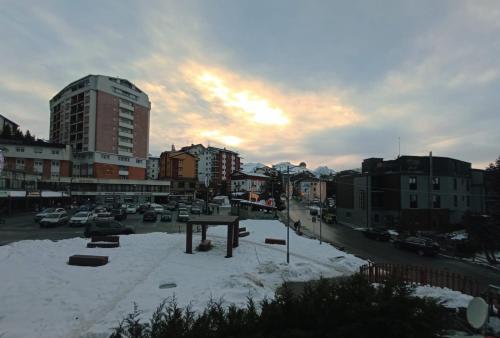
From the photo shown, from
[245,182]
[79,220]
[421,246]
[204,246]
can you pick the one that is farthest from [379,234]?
[245,182]

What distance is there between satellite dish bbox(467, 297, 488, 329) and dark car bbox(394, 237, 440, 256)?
28423 millimetres

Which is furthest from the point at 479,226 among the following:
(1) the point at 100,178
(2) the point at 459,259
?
(1) the point at 100,178

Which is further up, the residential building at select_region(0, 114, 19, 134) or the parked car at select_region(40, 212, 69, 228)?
the residential building at select_region(0, 114, 19, 134)

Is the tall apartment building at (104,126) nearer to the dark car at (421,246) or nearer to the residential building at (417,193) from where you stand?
the residential building at (417,193)

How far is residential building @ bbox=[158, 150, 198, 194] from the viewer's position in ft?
380

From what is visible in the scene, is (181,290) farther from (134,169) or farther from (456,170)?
(134,169)

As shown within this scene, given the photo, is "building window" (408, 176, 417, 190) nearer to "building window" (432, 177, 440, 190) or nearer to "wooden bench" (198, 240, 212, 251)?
"building window" (432, 177, 440, 190)

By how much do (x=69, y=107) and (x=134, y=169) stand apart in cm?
2483

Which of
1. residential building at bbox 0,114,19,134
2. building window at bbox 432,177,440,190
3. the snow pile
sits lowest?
the snow pile

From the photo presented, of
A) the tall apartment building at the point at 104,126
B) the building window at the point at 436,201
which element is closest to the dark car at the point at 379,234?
the building window at the point at 436,201

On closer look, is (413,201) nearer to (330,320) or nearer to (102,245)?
(102,245)

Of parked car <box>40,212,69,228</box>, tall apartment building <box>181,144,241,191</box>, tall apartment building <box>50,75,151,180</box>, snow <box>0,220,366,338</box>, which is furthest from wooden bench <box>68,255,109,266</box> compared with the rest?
tall apartment building <box>181,144,241,191</box>

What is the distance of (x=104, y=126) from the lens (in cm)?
8306

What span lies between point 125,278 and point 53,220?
1060 inches
